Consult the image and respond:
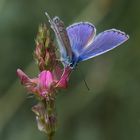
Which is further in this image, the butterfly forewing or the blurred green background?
the blurred green background

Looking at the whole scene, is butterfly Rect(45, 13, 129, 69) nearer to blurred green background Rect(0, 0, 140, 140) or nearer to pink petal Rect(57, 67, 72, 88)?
pink petal Rect(57, 67, 72, 88)

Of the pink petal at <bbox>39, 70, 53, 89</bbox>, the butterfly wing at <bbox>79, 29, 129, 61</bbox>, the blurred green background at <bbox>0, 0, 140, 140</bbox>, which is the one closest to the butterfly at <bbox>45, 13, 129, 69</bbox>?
the butterfly wing at <bbox>79, 29, 129, 61</bbox>

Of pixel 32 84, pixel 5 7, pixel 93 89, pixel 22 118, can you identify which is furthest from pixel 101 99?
pixel 32 84

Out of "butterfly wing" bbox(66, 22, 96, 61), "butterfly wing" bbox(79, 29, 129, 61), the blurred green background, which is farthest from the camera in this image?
the blurred green background

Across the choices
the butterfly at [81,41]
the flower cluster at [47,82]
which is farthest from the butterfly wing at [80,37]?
the flower cluster at [47,82]

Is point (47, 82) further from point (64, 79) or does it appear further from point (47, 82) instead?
point (64, 79)

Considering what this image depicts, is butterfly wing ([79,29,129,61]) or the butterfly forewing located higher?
the butterfly forewing

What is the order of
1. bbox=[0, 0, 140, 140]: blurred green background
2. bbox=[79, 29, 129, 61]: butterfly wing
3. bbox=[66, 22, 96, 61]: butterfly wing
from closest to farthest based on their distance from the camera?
1. bbox=[79, 29, 129, 61]: butterfly wing
2. bbox=[66, 22, 96, 61]: butterfly wing
3. bbox=[0, 0, 140, 140]: blurred green background
